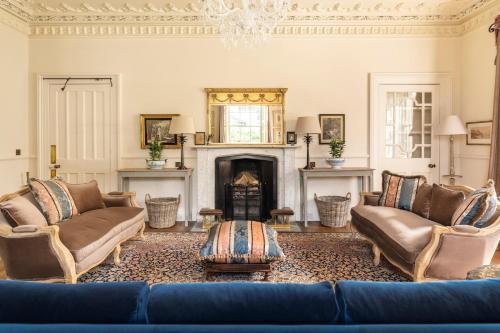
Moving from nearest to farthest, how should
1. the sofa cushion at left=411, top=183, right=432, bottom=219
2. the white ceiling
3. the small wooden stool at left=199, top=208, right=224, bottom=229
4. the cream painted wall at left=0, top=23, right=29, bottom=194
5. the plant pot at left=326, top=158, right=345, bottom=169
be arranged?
the sofa cushion at left=411, top=183, right=432, bottom=219, the small wooden stool at left=199, top=208, right=224, bottom=229, the cream painted wall at left=0, top=23, right=29, bottom=194, the white ceiling, the plant pot at left=326, top=158, right=345, bottom=169

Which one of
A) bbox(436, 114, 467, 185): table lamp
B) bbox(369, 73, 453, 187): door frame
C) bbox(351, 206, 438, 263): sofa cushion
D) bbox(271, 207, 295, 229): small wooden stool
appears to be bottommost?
bbox(271, 207, 295, 229): small wooden stool

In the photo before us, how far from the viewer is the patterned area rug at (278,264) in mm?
3125

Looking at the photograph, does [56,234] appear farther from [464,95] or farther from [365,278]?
[464,95]

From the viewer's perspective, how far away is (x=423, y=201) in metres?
3.62

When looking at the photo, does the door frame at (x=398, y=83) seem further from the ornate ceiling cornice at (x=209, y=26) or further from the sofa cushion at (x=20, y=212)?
the sofa cushion at (x=20, y=212)

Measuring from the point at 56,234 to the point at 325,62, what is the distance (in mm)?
4424

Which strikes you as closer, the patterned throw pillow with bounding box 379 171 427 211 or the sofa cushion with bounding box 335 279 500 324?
the sofa cushion with bounding box 335 279 500 324

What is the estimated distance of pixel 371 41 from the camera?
5.41 metres

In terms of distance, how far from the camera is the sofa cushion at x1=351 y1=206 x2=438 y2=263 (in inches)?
108

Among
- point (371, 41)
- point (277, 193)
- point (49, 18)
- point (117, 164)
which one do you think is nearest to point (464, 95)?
point (371, 41)

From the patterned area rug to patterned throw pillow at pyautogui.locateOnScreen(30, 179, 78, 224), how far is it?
63 cm

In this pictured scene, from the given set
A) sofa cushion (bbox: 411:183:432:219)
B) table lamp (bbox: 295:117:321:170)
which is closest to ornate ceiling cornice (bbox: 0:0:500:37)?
table lamp (bbox: 295:117:321:170)

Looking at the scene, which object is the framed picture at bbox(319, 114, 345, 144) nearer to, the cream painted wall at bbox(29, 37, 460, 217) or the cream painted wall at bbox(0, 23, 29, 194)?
the cream painted wall at bbox(29, 37, 460, 217)

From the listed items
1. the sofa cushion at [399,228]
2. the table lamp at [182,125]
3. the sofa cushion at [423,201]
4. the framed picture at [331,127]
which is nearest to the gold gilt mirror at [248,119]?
the table lamp at [182,125]
